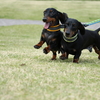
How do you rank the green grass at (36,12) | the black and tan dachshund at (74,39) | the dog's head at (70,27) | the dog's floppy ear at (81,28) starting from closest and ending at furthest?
the dog's head at (70,27)
the black and tan dachshund at (74,39)
the dog's floppy ear at (81,28)
the green grass at (36,12)

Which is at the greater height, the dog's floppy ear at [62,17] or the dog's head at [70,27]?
the dog's floppy ear at [62,17]

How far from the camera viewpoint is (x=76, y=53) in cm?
517

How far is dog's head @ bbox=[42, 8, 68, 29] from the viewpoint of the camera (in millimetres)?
4926

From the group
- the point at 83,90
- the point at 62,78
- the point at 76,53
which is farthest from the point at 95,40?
the point at 83,90

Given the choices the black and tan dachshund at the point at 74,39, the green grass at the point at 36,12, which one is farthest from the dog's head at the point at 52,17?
the green grass at the point at 36,12

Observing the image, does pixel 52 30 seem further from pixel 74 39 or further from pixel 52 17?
pixel 74 39

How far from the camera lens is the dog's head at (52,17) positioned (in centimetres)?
493

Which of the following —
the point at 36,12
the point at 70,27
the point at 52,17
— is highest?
the point at 52,17

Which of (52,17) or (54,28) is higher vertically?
(52,17)

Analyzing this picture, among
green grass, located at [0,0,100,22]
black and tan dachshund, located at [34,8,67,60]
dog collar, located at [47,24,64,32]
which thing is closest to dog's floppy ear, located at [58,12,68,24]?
black and tan dachshund, located at [34,8,67,60]

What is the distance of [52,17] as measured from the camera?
5023 millimetres

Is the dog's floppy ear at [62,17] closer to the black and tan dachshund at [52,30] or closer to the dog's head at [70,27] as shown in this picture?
the black and tan dachshund at [52,30]

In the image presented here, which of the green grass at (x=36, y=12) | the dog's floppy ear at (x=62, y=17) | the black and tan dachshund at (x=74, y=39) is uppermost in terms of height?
the dog's floppy ear at (x=62, y=17)

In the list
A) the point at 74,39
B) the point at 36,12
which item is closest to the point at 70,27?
the point at 74,39
